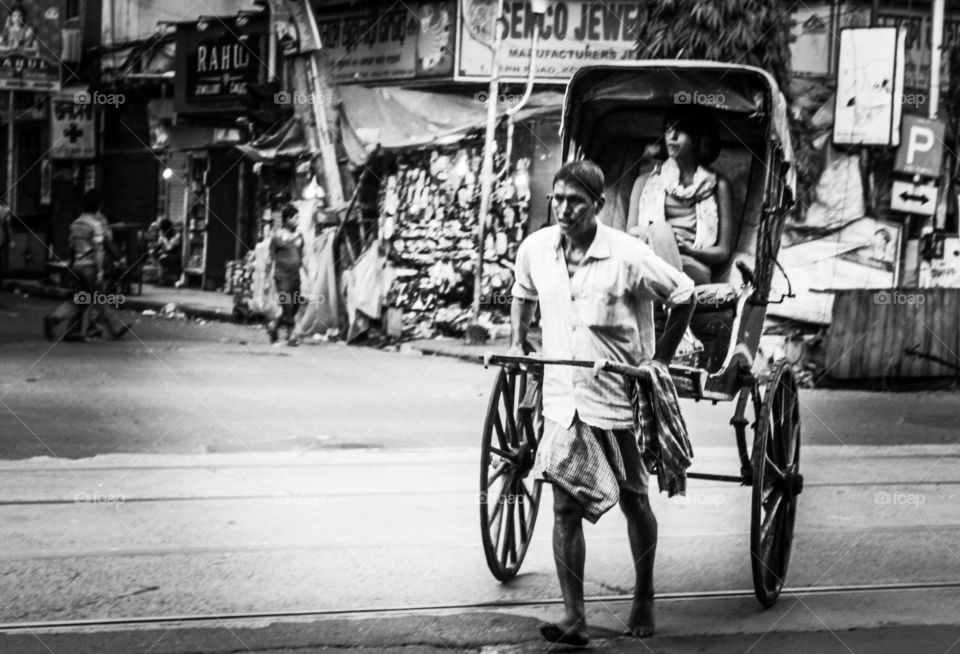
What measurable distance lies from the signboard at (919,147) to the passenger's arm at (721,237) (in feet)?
29.4

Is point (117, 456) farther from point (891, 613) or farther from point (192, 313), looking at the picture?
point (192, 313)

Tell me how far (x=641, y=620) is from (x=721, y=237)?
11.0 ft

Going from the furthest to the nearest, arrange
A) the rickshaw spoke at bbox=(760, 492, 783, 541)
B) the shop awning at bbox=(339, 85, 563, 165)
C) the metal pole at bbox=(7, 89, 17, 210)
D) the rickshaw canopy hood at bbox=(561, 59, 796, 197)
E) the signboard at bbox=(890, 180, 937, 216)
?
1. the metal pole at bbox=(7, 89, 17, 210)
2. the shop awning at bbox=(339, 85, 563, 165)
3. the signboard at bbox=(890, 180, 937, 216)
4. the rickshaw canopy hood at bbox=(561, 59, 796, 197)
5. the rickshaw spoke at bbox=(760, 492, 783, 541)

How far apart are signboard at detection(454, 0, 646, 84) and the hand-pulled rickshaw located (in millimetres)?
10823

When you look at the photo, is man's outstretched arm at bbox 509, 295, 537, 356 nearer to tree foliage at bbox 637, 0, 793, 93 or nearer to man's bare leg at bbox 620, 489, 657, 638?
man's bare leg at bbox 620, 489, 657, 638

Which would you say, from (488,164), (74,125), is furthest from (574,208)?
(74,125)

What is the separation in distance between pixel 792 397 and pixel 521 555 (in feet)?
4.60

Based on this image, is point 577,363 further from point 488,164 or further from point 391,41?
point 391,41

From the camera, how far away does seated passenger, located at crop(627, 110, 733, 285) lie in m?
8.11

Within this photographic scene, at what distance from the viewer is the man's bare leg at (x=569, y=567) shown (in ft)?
16.7

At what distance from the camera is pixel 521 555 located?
6.34 metres

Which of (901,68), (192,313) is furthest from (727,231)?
(192,313)

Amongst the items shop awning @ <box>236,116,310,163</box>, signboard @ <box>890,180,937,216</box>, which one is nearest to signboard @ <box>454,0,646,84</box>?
shop awning @ <box>236,116,310,163</box>

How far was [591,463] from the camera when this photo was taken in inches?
204
